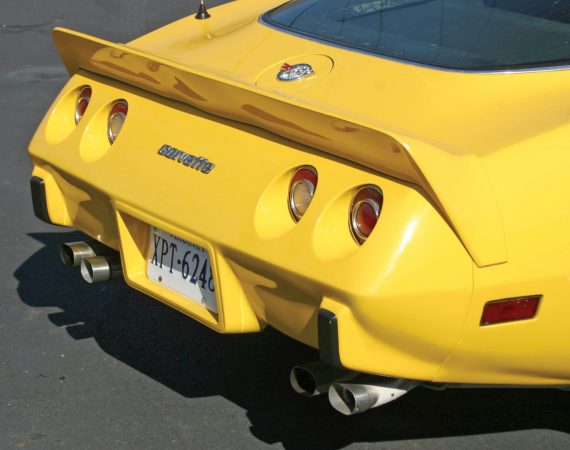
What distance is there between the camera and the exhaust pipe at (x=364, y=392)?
3.11 meters

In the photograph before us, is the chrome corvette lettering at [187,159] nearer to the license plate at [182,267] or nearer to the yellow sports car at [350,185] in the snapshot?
the yellow sports car at [350,185]

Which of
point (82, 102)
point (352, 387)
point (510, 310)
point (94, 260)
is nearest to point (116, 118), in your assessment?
point (82, 102)

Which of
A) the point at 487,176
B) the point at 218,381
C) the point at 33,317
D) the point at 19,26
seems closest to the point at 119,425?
the point at 218,381

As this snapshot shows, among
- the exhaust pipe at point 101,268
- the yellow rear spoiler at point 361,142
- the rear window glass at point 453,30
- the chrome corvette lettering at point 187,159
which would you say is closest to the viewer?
the yellow rear spoiler at point 361,142

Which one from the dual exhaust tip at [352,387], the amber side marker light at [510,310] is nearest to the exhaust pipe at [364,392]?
the dual exhaust tip at [352,387]

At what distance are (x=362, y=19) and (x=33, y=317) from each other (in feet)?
6.14

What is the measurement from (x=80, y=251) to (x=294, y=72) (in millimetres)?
1051

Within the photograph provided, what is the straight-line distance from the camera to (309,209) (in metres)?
3.01

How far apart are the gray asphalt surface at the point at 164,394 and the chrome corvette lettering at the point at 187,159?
997 mm

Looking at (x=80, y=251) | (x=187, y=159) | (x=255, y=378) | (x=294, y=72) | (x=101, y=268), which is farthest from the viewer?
(x=255, y=378)

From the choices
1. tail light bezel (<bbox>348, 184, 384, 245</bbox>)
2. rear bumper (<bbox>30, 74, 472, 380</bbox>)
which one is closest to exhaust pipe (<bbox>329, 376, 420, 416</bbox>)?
rear bumper (<bbox>30, 74, 472, 380</bbox>)

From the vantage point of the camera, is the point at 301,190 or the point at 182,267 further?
the point at 182,267

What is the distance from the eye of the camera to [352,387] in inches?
122

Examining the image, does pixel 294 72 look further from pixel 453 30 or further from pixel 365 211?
pixel 365 211
